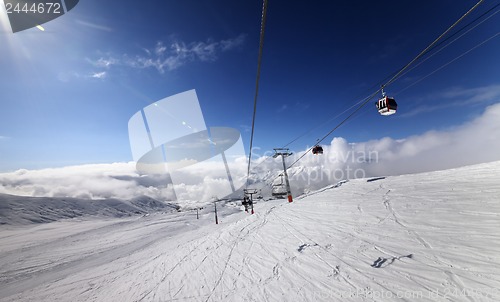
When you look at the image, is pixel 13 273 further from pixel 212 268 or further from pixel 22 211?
pixel 22 211

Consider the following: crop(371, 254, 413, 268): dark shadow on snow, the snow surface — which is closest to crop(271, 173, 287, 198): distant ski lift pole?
the snow surface

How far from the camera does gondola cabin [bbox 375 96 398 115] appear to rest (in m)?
10.8

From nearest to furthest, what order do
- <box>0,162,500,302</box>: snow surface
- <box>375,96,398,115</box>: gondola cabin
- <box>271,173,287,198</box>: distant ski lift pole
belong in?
<box>0,162,500,302</box>: snow surface < <box>375,96,398,115</box>: gondola cabin < <box>271,173,287,198</box>: distant ski lift pole

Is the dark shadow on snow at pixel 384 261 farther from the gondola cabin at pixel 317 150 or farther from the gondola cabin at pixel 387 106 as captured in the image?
the gondola cabin at pixel 317 150

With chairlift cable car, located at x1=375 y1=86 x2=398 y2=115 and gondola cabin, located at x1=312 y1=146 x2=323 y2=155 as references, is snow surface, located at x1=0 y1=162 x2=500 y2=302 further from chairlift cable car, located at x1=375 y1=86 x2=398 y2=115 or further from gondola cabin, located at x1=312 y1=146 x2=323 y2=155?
gondola cabin, located at x1=312 y1=146 x2=323 y2=155

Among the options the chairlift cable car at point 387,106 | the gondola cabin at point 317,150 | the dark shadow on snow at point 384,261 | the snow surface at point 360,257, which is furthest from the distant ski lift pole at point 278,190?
the dark shadow on snow at point 384,261

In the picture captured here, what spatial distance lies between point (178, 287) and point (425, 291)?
911 centimetres

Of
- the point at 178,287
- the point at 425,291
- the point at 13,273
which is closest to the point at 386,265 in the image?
the point at 425,291

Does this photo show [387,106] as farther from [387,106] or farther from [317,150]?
[317,150]

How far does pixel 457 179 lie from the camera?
1475cm

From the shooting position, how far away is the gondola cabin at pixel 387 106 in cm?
1081

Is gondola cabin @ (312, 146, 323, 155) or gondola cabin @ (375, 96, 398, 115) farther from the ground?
gondola cabin @ (375, 96, 398, 115)

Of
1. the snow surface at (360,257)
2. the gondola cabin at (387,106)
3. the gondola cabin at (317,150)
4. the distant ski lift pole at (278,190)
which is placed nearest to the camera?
the snow surface at (360,257)

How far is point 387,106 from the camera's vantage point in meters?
10.8
